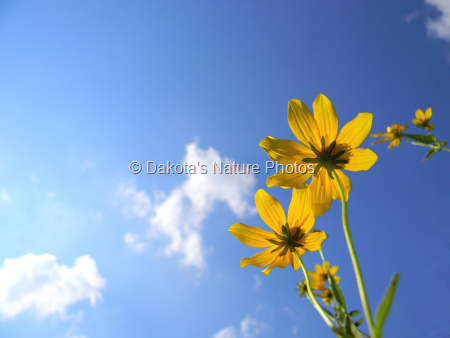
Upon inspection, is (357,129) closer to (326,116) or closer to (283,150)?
(326,116)

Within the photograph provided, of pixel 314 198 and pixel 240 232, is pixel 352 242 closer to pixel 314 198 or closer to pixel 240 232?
pixel 314 198

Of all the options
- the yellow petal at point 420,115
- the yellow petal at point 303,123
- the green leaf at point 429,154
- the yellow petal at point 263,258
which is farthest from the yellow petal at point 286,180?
the yellow petal at point 420,115

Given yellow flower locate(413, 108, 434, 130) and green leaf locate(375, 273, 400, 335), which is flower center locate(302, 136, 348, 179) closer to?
green leaf locate(375, 273, 400, 335)

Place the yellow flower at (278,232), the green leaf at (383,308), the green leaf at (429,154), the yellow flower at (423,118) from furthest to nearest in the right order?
the yellow flower at (423,118) < the green leaf at (429,154) < the yellow flower at (278,232) < the green leaf at (383,308)

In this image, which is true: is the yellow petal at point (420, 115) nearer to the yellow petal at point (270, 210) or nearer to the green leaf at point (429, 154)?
the green leaf at point (429, 154)

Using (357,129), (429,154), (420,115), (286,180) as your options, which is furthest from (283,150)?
(420,115)

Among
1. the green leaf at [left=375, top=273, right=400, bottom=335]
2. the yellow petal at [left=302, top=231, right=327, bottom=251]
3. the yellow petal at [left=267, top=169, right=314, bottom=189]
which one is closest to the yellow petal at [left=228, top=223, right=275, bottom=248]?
the yellow petal at [left=302, top=231, right=327, bottom=251]
